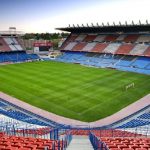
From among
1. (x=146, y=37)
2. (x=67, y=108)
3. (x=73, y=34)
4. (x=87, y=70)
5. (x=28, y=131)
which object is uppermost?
(x=73, y=34)

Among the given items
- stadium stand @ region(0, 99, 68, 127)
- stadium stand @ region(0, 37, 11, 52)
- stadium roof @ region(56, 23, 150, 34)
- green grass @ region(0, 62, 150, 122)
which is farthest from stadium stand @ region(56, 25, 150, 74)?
stadium stand @ region(0, 99, 68, 127)

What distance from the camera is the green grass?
3131 cm

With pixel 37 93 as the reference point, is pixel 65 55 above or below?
above

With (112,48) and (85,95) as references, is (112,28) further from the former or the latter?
(85,95)

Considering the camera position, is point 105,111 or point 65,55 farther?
point 65,55

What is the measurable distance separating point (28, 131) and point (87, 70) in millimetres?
39938

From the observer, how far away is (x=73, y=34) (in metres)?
87.6

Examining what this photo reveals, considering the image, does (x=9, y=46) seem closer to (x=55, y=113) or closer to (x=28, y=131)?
(x=55, y=113)

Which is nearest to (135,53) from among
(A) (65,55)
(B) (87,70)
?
(B) (87,70)

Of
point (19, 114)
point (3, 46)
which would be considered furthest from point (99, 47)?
point (19, 114)

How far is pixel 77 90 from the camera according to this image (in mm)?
39156

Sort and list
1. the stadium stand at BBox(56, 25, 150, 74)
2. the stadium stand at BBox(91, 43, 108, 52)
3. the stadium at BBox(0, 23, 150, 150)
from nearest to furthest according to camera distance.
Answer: the stadium at BBox(0, 23, 150, 150) < the stadium stand at BBox(56, 25, 150, 74) < the stadium stand at BBox(91, 43, 108, 52)

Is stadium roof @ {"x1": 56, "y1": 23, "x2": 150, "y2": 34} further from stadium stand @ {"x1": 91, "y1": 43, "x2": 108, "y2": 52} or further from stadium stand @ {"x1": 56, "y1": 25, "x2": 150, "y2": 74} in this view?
stadium stand @ {"x1": 91, "y1": 43, "x2": 108, "y2": 52}

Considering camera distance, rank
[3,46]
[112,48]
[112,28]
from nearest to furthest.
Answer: [112,48] < [112,28] < [3,46]
